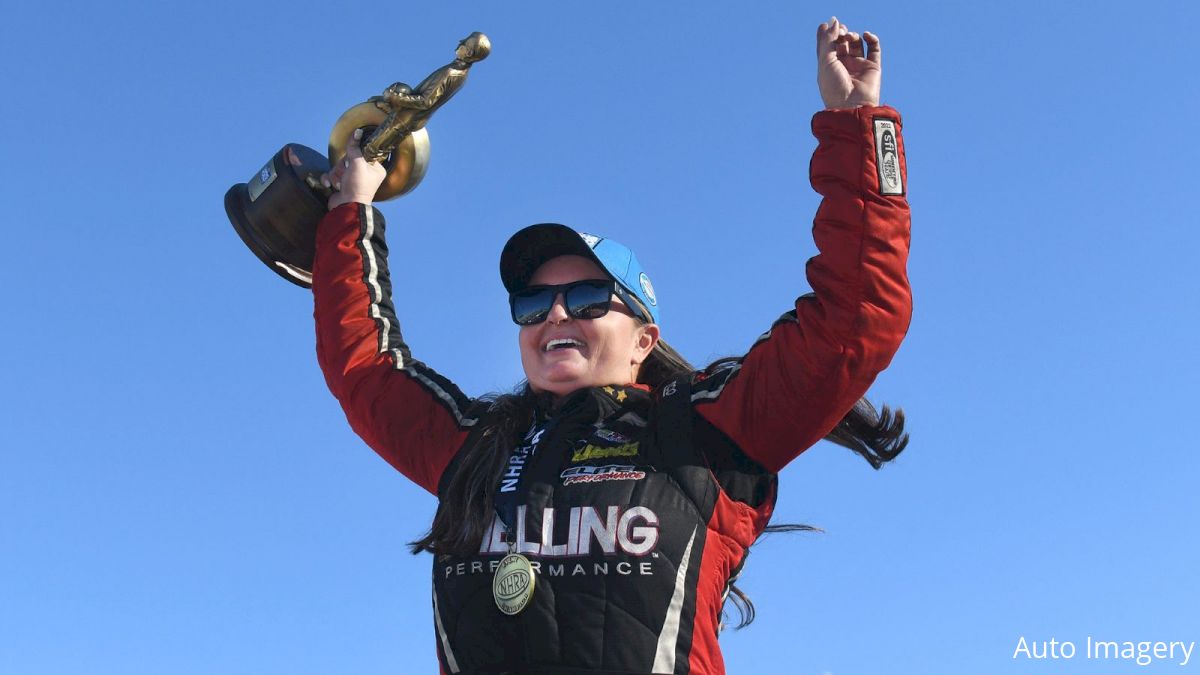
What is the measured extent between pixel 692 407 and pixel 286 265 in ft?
7.97

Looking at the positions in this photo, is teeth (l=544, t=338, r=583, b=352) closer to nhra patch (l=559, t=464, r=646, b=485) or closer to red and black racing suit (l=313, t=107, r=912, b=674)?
red and black racing suit (l=313, t=107, r=912, b=674)

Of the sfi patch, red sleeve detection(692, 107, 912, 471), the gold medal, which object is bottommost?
the gold medal

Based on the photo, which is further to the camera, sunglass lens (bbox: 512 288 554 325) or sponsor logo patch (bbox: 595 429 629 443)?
sunglass lens (bbox: 512 288 554 325)

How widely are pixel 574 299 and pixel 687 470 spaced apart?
103 cm

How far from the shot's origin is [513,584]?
487 centimetres

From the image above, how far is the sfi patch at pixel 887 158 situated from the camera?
4988 millimetres

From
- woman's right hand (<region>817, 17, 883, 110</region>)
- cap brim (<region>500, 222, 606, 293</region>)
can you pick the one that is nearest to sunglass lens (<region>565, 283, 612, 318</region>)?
cap brim (<region>500, 222, 606, 293</region>)

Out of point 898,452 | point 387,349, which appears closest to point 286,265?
point 387,349

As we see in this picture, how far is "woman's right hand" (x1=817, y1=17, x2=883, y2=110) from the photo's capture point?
5.26 metres

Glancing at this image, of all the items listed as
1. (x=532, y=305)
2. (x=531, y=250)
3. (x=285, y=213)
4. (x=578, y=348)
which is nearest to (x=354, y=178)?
(x=285, y=213)

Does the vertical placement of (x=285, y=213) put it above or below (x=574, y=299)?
above

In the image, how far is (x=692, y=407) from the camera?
5.29 m

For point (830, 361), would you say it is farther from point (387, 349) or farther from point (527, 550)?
point (387, 349)

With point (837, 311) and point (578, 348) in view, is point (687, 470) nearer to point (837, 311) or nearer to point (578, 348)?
point (837, 311)
